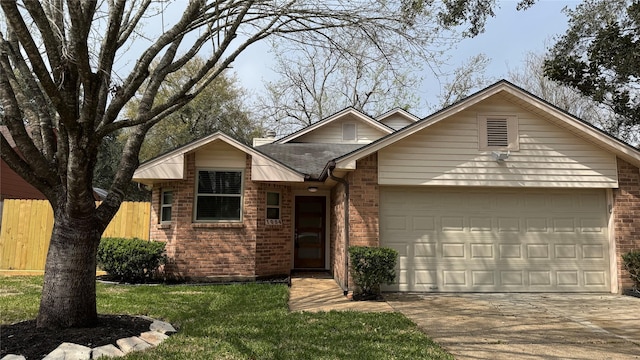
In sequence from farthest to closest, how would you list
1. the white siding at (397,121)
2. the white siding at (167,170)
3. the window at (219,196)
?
the white siding at (397,121) → the window at (219,196) → the white siding at (167,170)

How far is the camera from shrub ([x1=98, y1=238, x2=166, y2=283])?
392 inches

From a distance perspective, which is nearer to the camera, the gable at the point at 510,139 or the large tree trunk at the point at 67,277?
the large tree trunk at the point at 67,277

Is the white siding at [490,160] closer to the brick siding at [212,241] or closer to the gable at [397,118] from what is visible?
the brick siding at [212,241]

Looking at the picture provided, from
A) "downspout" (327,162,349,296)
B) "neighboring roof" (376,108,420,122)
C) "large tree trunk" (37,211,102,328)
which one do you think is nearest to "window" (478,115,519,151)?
"downspout" (327,162,349,296)

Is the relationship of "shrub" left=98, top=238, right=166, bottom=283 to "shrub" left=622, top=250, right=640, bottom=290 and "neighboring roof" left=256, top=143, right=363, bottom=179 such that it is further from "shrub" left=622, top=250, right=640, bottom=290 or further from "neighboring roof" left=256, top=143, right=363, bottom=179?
"shrub" left=622, top=250, right=640, bottom=290

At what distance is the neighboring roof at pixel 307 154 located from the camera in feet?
38.0

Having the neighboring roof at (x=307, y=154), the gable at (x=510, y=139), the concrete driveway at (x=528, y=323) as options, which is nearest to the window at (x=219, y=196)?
the neighboring roof at (x=307, y=154)

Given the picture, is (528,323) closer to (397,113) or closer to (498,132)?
(498,132)

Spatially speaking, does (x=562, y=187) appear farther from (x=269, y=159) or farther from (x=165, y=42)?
(x=165, y=42)

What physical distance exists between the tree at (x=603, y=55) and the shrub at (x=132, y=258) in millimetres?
13976

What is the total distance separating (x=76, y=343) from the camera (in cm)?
459

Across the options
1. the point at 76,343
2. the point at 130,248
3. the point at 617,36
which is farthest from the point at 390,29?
the point at 617,36

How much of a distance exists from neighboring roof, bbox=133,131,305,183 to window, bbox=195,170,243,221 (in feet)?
1.91

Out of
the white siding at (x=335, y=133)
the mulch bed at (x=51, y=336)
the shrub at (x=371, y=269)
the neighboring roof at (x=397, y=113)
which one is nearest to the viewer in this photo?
the mulch bed at (x=51, y=336)
